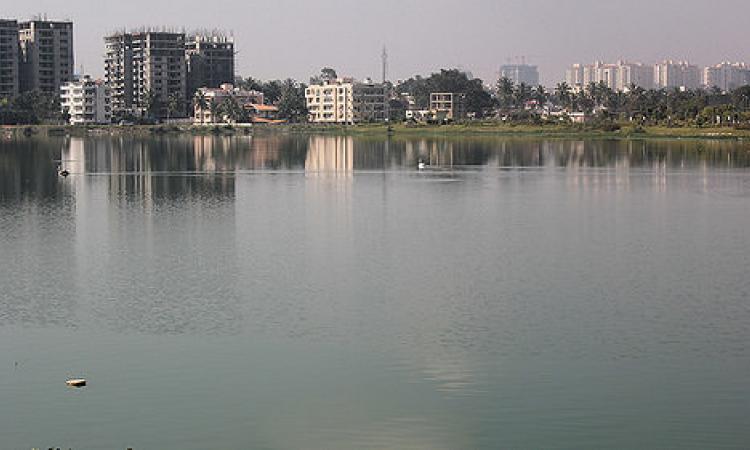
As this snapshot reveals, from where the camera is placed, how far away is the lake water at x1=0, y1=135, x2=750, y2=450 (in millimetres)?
20203

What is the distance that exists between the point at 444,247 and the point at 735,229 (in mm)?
14365

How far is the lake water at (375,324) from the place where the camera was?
20203 millimetres

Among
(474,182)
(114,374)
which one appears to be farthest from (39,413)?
(474,182)

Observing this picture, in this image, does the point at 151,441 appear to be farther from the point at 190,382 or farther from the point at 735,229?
the point at 735,229

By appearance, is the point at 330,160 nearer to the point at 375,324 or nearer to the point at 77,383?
the point at 375,324

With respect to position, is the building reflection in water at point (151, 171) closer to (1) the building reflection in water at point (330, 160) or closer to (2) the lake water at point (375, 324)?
(1) the building reflection in water at point (330, 160)

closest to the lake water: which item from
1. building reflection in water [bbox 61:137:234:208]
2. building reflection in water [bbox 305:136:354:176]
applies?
building reflection in water [bbox 61:137:234:208]

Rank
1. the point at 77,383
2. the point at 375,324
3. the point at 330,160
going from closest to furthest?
1. the point at 77,383
2. the point at 375,324
3. the point at 330,160

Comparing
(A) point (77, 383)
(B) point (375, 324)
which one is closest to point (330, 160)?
(B) point (375, 324)

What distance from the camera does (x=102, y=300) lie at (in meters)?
31.3

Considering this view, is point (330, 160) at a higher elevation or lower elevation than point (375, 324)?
higher

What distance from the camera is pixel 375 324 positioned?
28.1 m

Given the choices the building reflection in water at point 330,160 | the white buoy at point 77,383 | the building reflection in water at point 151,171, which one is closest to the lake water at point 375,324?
the white buoy at point 77,383

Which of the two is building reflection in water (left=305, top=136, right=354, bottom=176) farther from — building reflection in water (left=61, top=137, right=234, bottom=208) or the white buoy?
the white buoy
